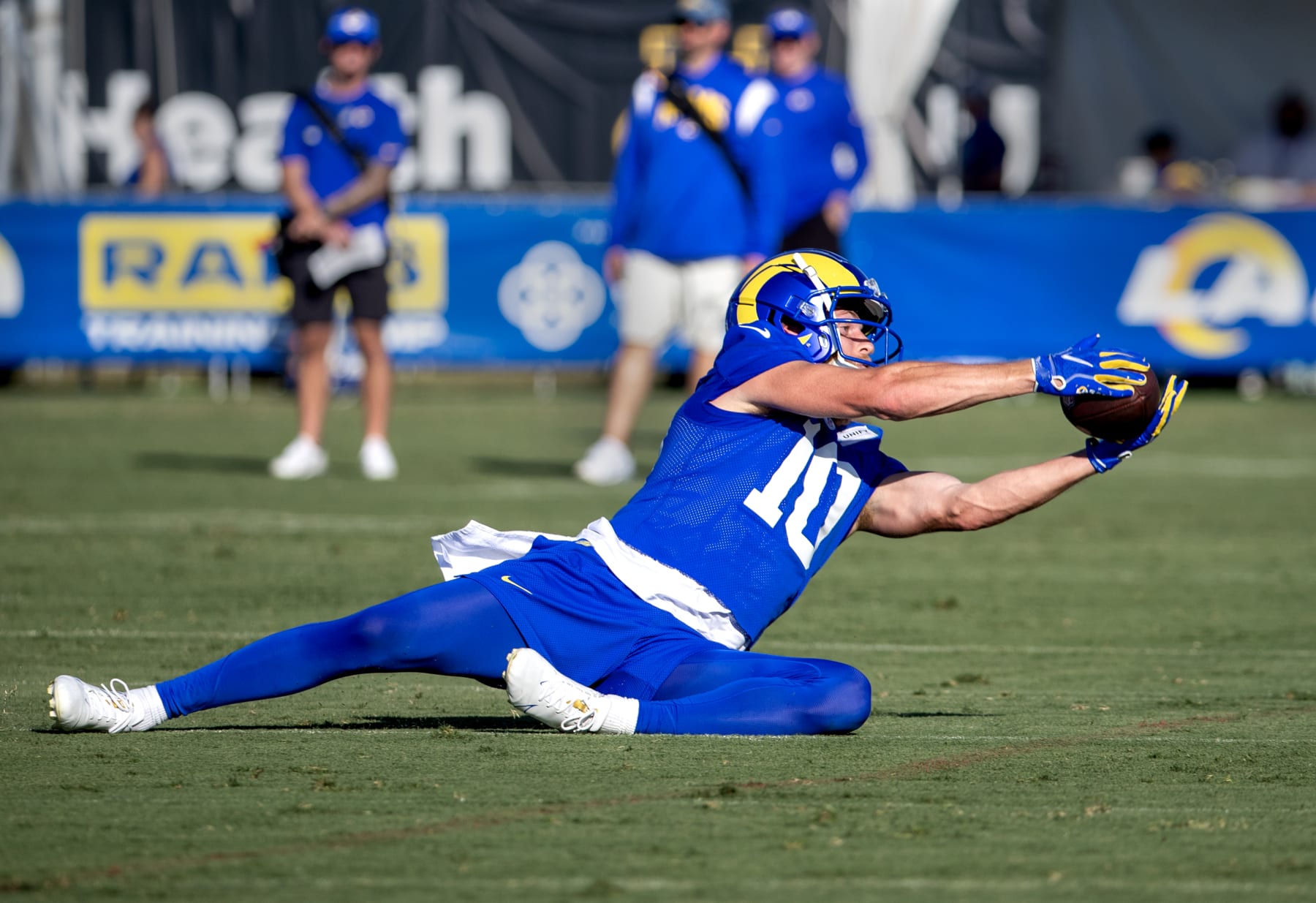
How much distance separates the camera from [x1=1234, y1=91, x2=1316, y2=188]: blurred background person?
19.8m

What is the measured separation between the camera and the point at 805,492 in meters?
5.22

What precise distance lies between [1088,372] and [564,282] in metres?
12.5

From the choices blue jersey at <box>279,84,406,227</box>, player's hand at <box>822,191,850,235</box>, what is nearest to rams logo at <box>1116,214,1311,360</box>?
player's hand at <box>822,191,850,235</box>

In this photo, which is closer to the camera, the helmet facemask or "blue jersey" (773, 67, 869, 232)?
the helmet facemask

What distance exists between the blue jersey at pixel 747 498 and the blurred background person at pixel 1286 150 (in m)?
15.9

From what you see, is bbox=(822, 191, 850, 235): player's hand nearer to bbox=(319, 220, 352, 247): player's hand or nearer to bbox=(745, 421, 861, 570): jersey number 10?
bbox=(319, 220, 352, 247): player's hand

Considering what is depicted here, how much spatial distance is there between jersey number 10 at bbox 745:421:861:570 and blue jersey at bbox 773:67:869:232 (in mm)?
7915

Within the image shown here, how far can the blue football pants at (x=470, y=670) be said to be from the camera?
4.87 metres

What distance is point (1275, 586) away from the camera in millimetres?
8320

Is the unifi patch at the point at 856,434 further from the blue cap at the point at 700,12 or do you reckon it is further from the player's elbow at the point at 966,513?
the blue cap at the point at 700,12

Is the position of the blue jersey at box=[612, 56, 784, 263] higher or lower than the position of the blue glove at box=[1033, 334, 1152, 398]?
lower

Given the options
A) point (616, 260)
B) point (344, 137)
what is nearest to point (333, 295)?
point (344, 137)

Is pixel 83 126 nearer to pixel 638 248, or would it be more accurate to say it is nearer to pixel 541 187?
pixel 541 187

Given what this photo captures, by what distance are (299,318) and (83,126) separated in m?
9.49
